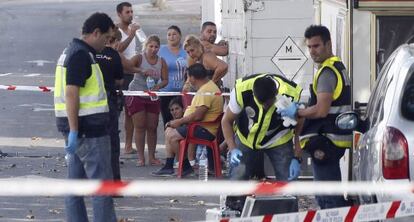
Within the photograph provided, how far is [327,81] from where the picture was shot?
375 inches

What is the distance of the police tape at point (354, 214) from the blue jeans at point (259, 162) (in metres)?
2.16

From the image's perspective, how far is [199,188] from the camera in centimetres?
1159

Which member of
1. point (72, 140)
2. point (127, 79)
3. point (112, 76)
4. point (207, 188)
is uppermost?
point (112, 76)

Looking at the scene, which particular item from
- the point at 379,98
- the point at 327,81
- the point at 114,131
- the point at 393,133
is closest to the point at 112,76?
the point at 114,131

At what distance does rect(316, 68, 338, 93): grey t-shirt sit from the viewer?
9.48m

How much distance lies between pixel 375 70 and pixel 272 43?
4.92 metres

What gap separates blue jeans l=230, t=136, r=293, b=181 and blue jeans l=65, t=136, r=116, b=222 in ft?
3.50

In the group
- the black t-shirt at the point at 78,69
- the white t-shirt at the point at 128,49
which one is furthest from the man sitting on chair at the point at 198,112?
the black t-shirt at the point at 78,69

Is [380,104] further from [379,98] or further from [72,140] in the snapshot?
[72,140]

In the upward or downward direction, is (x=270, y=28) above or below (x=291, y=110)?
above

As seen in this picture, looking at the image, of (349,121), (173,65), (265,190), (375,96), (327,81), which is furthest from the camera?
(173,65)

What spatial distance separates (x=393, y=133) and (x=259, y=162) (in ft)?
8.39

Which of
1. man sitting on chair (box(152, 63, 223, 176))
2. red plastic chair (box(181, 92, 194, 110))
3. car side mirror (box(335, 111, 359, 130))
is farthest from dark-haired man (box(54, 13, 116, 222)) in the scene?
red plastic chair (box(181, 92, 194, 110))

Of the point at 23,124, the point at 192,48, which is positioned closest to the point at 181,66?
the point at 192,48
